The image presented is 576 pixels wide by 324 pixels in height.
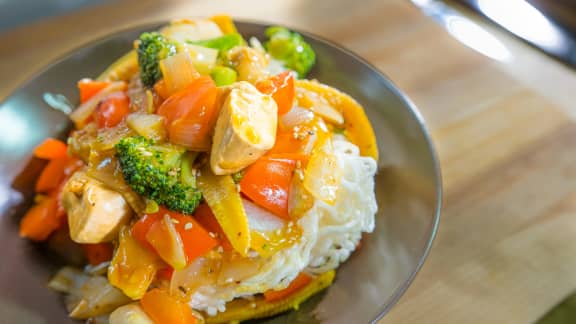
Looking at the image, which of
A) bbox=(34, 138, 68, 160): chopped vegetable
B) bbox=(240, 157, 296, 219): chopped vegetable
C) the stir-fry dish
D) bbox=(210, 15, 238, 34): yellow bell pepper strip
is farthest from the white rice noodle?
bbox=(34, 138, 68, 160): chopped vegetable

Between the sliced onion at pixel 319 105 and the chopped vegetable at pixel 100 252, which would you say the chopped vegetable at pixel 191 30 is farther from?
the chopped vegetable at pixel 100 252

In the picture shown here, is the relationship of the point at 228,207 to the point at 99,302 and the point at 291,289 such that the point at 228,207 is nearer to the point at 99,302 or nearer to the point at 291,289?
the point at 291,289

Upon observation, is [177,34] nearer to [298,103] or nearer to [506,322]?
[298,103]

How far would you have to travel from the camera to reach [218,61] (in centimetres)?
220

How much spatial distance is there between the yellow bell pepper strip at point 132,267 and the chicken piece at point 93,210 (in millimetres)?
65

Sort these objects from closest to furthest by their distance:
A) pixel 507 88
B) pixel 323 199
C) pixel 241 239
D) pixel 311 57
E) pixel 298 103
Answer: pixel 241 239, pixel 323 199, pixel 298 103, pixel 311 57, pixel 507 88

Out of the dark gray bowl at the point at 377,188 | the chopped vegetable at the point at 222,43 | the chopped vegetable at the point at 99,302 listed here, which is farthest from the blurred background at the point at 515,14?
the chopped vegetable at the point at 99,302

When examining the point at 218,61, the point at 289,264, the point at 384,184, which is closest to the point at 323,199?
the point at 289,264

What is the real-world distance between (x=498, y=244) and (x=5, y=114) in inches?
87.2

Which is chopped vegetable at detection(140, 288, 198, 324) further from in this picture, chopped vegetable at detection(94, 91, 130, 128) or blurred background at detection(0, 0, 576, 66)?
blurred background at detection(0, 0, 576, 66)

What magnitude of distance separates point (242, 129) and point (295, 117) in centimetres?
39

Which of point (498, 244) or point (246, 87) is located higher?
point (246, 87)

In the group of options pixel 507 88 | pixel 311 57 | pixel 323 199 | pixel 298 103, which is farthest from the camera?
pixel 507 88

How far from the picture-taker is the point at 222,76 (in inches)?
81.3
